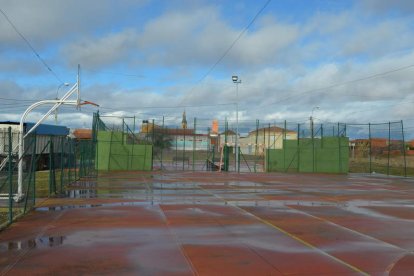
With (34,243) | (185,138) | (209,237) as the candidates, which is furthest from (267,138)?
(34,243)

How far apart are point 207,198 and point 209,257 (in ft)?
29.8

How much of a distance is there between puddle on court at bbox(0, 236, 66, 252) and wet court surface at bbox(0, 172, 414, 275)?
0.06ft

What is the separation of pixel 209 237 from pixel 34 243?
3.31m

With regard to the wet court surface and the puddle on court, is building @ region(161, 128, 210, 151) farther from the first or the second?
the puddle on court

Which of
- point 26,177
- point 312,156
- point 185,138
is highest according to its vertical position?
point 185,138

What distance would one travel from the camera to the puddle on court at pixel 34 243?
30.2ft

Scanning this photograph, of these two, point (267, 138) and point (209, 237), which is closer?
point (209, 237)

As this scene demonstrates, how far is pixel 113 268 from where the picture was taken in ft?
25.4

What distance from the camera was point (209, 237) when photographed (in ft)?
33.6

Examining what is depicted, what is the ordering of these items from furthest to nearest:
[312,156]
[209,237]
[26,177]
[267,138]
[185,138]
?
[267,138], [185,138], [312,156], [26,177], [209,237]

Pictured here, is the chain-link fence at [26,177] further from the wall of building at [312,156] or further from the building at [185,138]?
the wall of building at [312,156]

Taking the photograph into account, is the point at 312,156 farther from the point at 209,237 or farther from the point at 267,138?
the point at 209,237

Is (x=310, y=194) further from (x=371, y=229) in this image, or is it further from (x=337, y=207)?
(x=371, y=229)

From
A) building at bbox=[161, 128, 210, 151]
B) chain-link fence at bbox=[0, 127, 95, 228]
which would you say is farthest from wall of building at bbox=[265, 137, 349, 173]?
chain-link fence at bbox=[0, 127, 95, 228]
